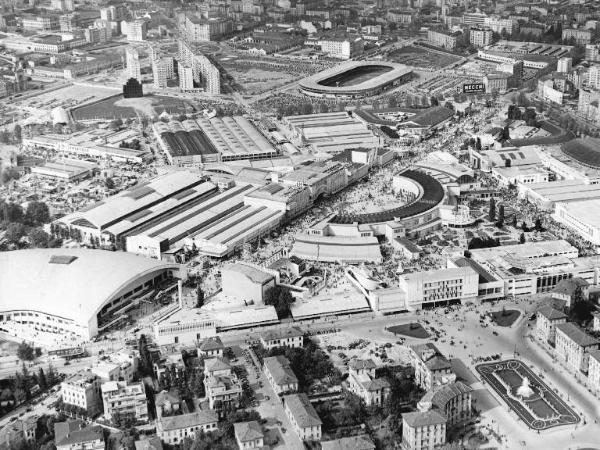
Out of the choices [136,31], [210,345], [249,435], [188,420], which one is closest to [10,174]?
[210,345]

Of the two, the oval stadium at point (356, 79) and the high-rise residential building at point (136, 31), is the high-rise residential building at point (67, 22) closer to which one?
the high-rise residential building at point (136, 31)

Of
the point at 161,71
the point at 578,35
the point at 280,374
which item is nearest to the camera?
the point at 280,374

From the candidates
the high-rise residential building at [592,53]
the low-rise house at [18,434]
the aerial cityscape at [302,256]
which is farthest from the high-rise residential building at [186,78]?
the low-rise house at [18,434]

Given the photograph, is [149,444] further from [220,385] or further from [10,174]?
[10,174]

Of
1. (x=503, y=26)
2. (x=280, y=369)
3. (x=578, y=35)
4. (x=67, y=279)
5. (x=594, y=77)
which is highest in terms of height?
(x=503, y=26)

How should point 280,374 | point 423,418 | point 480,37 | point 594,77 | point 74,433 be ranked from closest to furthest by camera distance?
point 423,418, point 74,433, point 280,374, point 594,77, point 480,37

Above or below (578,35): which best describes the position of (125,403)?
below

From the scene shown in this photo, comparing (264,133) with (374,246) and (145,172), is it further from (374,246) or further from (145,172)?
(374,246)
